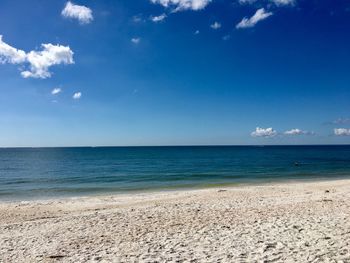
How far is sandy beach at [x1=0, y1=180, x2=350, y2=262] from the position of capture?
9156mm

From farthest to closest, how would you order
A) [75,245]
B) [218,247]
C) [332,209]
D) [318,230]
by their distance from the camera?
[332,209]
[318,230]
[75,245]
[218,247]

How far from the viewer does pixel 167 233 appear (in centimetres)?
1152

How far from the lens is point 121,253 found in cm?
955

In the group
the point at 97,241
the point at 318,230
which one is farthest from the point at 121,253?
the point at 318,230

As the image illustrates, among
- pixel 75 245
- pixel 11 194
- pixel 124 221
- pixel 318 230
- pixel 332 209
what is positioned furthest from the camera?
pixel 11 194

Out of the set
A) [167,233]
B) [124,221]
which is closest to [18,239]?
[124,221]

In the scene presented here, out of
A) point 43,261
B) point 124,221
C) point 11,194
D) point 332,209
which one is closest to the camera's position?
point 43,261

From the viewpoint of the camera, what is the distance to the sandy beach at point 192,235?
916 centimetres

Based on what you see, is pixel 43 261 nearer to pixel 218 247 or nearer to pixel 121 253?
pixel 121 253

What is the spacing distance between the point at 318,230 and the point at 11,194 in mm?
25786

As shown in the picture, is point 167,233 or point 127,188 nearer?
point 167,233

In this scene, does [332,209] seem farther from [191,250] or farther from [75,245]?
[75,245]

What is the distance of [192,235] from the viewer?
11.1m

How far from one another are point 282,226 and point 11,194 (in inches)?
969
